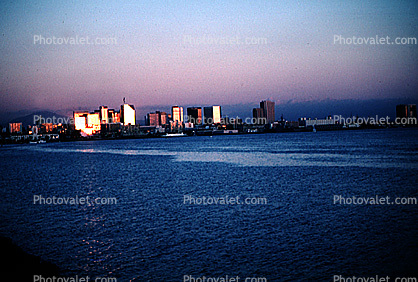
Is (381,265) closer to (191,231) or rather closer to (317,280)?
(317,280)

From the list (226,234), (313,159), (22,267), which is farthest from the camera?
(313,159)

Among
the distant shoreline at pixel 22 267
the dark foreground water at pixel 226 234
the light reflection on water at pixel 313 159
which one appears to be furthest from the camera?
the light reflection on water at pixel 313 159

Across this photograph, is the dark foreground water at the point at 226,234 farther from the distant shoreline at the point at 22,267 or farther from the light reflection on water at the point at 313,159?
the light reflection on water at the point at 313,159

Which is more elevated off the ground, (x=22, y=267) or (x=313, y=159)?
(x=22, y=267)

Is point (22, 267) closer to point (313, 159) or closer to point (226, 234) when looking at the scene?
point (226, 234)

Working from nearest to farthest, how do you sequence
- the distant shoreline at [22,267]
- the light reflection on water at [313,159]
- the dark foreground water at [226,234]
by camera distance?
the distant shoreline at [22,267] < the dark foreground water at [226,234] < the light reflection on water at [313,159]

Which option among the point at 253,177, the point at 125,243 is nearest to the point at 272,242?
the point at 125,243

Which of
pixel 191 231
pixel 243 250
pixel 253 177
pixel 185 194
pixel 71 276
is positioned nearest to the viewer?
pixel 71 276

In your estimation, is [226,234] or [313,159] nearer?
[226,234]

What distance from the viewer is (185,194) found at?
27.7 m

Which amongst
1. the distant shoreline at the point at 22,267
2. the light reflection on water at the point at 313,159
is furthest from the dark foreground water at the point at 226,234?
the light reflection on water at the point at 313,159

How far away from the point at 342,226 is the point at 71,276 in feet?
38.7

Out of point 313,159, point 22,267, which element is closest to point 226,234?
point 22,267

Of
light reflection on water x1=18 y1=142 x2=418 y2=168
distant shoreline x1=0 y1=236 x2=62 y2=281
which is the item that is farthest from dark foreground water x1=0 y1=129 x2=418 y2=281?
light reflection on water x1=18 y1=142 x2=418 y2=168
